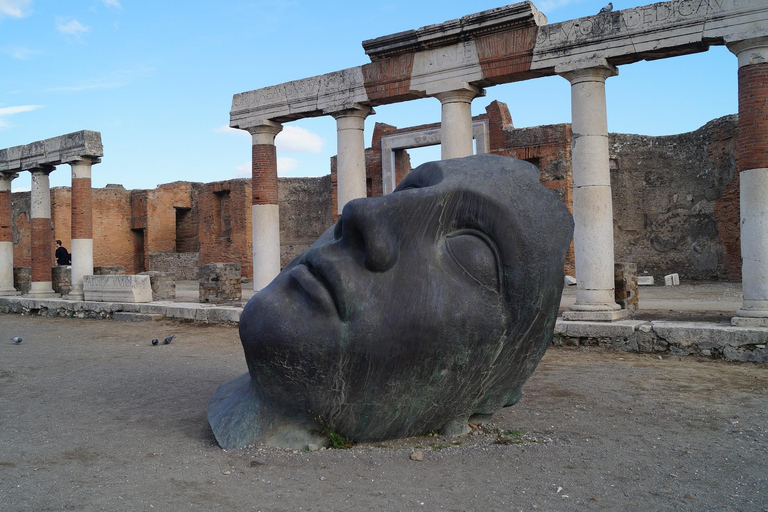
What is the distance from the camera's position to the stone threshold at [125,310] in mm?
11430

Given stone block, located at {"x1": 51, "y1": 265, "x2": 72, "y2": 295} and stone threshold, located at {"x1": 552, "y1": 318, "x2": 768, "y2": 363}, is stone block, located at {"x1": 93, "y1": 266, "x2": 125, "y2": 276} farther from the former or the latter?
stone threshold, located at {"x1": 552, "y1": 318, "x2": 768, "y2": 363}

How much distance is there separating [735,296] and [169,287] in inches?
491

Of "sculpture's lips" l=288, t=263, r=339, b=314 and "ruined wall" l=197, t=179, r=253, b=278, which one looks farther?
"ruined wall" l=197, t=179, r=253, b=278

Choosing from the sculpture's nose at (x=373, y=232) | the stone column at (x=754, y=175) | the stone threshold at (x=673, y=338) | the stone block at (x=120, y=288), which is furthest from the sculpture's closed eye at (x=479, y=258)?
the stone block at (x=120, y=288)

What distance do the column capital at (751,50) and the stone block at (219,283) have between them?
30.9 ft

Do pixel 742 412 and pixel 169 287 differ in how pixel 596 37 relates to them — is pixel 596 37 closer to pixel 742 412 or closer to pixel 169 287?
pixel 742 412

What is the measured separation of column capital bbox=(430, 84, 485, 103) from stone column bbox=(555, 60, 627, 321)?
1.54 meters

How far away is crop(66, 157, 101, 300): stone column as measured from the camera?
47.9 feet

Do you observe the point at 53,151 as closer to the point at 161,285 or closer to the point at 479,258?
the point at 161,285

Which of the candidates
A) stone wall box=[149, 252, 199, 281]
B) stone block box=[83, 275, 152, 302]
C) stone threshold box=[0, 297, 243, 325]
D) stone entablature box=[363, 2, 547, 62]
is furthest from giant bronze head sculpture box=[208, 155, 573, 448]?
stone wall box=[149, 252, 199, 281]

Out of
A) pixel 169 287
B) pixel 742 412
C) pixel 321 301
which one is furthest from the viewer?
pixel 169 287

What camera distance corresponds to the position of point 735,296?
1230 centimetres

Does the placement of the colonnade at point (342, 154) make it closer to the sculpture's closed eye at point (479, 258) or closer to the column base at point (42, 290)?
the sculpture's closed eye at point (479, 258)

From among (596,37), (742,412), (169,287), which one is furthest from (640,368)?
(169,287)
